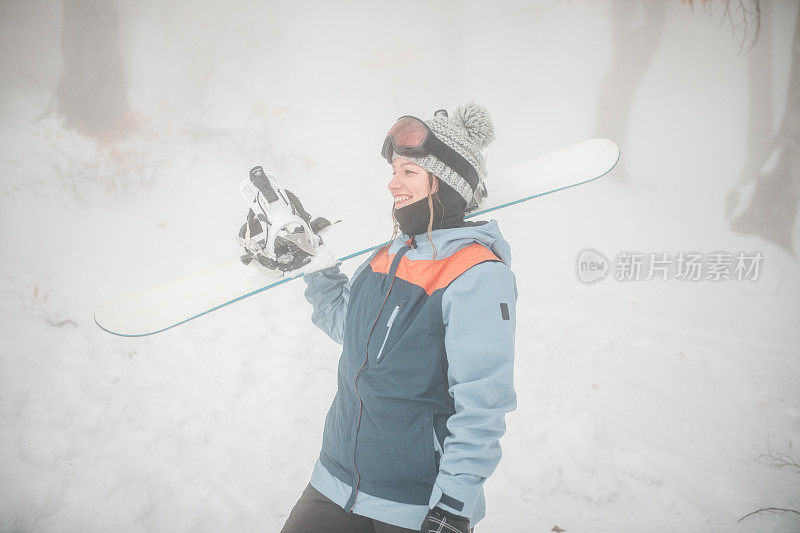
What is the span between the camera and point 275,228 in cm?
162

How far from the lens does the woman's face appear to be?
4.40 ft

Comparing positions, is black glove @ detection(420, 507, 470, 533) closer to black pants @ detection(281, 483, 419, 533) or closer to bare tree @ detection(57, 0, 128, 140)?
black pants @ detection(281, 483, 419, 533)

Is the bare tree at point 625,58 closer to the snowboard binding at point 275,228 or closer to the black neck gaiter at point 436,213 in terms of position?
the black neck gaiter at point 436,213

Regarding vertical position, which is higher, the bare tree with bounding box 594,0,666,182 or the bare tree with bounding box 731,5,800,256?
the bare tree with bounding box 594,0,666,182

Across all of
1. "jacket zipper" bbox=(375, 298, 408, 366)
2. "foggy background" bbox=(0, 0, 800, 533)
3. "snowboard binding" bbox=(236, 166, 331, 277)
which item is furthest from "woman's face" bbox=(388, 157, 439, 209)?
"foggy background" bbox=(0, 0, 800, 533)

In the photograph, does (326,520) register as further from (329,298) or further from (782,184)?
(782,184)

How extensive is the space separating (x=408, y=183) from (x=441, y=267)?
392 millimetres

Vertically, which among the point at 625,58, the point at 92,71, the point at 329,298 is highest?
the point at 92,71

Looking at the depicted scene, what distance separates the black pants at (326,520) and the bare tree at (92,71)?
5461 millimetres

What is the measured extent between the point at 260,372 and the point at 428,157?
256cm

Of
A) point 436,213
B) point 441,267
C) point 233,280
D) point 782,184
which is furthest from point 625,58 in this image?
point 233,280

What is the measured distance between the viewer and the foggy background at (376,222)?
2373 mm

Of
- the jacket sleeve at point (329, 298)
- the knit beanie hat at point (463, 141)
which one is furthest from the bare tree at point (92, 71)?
the knit beanie hat at point (463, 141)

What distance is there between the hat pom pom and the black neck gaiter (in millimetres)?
275
